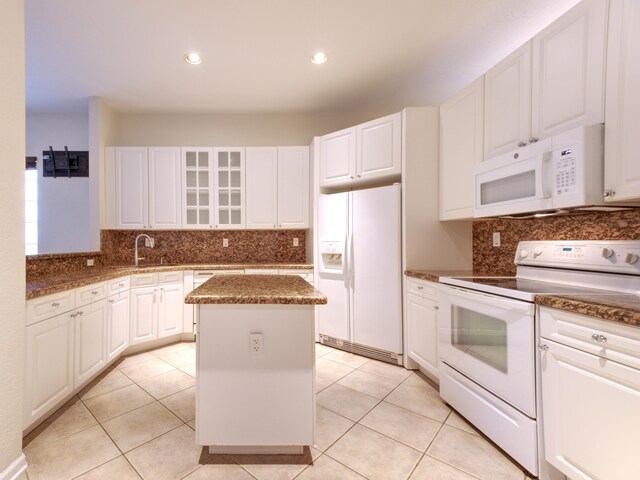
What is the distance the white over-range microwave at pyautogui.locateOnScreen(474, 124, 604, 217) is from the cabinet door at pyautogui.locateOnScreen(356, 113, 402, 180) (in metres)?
0.82

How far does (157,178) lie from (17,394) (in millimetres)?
2564

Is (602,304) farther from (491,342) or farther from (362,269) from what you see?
(362,269)

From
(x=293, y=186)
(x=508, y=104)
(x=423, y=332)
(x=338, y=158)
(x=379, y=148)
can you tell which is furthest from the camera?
(x=293, y=186)

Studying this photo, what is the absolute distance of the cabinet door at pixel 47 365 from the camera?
1.63 metres

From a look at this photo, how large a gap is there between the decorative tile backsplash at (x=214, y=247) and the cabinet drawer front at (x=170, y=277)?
0.56m

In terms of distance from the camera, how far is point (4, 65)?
1.34m

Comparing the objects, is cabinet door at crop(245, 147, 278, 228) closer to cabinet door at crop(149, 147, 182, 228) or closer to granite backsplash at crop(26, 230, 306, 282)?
granite backsplash at crop(26, 230, 306, 282)

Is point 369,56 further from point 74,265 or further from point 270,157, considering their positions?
point 74,265

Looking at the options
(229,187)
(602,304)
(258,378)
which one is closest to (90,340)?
(258,378)

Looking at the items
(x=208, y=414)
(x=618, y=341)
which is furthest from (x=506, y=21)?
(x=208, y=414)

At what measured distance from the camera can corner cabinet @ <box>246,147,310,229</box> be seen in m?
3.50

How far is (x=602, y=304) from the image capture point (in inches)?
43.3

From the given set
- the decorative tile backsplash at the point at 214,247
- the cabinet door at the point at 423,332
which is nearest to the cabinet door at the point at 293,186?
the decorative tile backsplash at the point at 214,247

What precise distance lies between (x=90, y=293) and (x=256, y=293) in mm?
1707
